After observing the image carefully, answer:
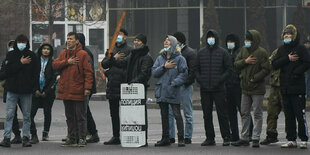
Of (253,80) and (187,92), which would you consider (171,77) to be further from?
(253,80)

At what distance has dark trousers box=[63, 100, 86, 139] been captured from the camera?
16047mm

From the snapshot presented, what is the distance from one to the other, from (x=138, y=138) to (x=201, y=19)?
21.6 metres

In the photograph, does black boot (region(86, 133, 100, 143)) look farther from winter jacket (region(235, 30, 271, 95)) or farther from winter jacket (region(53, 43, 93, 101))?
winter jacket (region(235, 30, 271, 95))

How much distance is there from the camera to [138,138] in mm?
15906

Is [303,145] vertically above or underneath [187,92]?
underneath

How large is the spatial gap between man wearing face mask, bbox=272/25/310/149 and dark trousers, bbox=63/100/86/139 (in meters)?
3.23

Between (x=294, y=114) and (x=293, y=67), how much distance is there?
2.48 feet

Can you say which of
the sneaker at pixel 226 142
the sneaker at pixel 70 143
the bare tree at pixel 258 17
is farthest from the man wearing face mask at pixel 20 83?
the bare tree at pixel 258 17

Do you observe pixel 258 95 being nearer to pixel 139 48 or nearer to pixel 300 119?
pixel 300 119

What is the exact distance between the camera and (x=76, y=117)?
53.3ft

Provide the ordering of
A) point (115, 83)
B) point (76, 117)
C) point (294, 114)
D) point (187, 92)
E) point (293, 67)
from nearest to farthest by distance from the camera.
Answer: point (293, 67) < point (294, 114) < point (76, 117) < point (115, 83) < point (187, 92)

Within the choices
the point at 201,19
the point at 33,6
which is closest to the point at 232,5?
the point at 201,19

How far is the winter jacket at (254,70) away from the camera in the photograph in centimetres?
1563

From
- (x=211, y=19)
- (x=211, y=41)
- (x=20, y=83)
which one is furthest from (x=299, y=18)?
(x=20, y=83)
